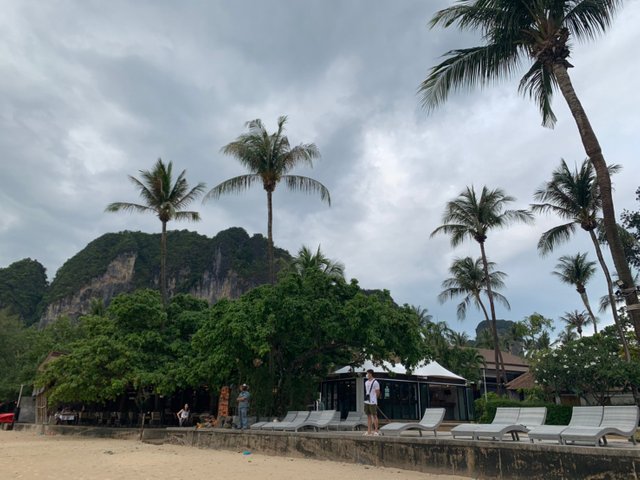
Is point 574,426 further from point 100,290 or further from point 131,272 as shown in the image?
point 131,272

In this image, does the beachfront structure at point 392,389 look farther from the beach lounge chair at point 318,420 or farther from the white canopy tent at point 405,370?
the beach lounge chair at point 318,420

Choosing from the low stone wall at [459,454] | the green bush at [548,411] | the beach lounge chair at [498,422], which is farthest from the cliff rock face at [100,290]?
the beach lounge chair at [498,422]

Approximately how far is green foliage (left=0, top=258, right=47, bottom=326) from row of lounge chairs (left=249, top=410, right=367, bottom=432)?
92.5 metres

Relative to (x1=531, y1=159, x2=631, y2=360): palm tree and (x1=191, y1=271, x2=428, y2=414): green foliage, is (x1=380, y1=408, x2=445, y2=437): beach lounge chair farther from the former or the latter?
(x1=531, y1=159, x2=631, y2=360): palm tree

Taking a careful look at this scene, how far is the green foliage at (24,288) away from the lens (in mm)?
93938

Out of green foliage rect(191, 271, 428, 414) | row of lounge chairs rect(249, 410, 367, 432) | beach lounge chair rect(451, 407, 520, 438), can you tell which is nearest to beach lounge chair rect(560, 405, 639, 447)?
beach lounge chair rect(451, 407, 520, 438)

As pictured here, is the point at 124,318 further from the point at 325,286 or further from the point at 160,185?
the point at 325,286

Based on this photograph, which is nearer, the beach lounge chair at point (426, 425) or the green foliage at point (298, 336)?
the beach lounge chair at point (426, 425)

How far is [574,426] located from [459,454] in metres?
1.95

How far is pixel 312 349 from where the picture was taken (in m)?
16.2

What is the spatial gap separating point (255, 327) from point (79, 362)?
30.2 ft

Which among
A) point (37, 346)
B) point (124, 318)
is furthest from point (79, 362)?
point (37, 346)

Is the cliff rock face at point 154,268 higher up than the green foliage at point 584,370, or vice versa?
the cliff rock face at point 154,268

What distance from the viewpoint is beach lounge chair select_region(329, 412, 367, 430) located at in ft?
46.1
